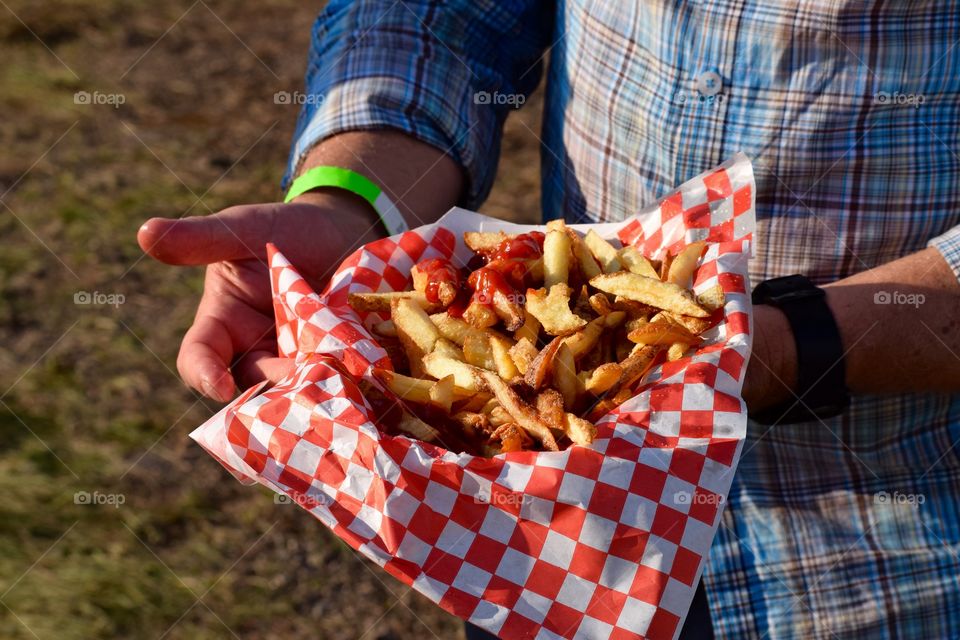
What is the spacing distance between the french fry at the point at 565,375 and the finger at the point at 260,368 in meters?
0.66

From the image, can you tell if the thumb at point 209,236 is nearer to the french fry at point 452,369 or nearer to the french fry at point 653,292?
the french fry at point 452,369

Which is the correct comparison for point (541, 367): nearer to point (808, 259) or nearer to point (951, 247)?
point (808, 259)

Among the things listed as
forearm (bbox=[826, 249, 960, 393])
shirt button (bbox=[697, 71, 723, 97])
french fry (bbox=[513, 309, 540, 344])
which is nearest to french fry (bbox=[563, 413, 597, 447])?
french fry (bbox=[513, 309, 540, 344])

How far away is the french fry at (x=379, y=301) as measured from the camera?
223 centimetres

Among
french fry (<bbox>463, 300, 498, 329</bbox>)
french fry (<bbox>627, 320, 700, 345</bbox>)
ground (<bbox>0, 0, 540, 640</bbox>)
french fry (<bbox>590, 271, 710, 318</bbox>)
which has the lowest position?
ground (<bbox>0, 0, 540, 640</bbox>)

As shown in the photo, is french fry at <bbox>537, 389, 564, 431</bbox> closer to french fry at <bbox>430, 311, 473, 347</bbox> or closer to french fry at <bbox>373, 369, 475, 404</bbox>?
french fry at <bbox>373, 369, 475, 404</bbox>

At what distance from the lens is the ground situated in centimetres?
378

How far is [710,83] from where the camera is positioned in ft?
7.90

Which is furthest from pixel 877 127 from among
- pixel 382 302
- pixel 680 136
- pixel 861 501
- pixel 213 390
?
pixel 213 390

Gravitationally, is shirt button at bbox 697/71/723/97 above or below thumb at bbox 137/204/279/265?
above

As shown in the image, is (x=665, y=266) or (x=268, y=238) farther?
(x=268, y=238)

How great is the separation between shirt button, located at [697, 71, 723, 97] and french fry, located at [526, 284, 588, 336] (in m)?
0.75

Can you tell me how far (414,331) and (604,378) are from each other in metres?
0.47

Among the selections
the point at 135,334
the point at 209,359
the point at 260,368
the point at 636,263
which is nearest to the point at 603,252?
the point at 636,263
